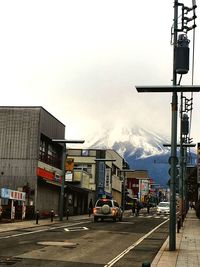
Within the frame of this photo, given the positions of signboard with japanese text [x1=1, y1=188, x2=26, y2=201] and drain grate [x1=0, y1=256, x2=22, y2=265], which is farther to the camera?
signboard with japanese text [x1=1, y1=188, x2=26, y2=201]

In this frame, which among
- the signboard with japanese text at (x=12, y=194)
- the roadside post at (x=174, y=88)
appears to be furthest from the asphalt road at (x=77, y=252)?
the signboard with japanese text at (x=12, y=194)

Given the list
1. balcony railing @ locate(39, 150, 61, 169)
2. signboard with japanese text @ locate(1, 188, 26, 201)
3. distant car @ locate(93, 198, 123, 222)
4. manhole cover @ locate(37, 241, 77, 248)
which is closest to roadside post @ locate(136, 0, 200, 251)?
manhole cover @ locate(37, 241, 77, 248)

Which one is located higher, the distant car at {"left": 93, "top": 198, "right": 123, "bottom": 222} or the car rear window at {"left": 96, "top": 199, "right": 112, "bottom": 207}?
the car rear window at {"left": 96, "top": 199, "right": 112, "bottom": 207}

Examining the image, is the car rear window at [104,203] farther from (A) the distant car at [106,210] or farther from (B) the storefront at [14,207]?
(B) the storefront at [14,207]

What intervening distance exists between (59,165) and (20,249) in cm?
3653

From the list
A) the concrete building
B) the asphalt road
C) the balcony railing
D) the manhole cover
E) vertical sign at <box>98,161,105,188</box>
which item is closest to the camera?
the asphalt road

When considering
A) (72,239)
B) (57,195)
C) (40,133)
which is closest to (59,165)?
(57,195)

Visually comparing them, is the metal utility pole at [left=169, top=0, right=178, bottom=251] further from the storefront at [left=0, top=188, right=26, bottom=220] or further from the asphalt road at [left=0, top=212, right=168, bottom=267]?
the storefront at [left=0, top=188, right=26, bottom=220]

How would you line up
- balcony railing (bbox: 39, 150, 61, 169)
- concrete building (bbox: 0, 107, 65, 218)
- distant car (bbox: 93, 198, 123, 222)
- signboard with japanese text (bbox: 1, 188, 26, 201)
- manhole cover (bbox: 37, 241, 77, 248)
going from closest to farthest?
manhole cover (bbox: 37, 241, 77, 248) → signboard with japanese text (bbox: 1, 188, 26, 201) → distant car (bbox: 93, 198, 123, 222) → concrete building (bbox: 0, 107, 65, 218) → balcony railing (bbox: 39, 150, 61, 169)

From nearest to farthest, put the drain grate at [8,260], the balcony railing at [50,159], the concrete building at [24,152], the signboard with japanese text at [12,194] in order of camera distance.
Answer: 1. the drain grate at [8,260]
2. the signboard with japanese text at [12,194]
3. the concrete building at [24,152]
4. the balcony railing at [50,159]

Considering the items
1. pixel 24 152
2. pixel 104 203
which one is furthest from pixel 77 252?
pixel 24 152

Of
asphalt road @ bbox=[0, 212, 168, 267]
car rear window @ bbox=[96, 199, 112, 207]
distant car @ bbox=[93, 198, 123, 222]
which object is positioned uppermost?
car rear window @ bbox=[96, 199, 112, 207]

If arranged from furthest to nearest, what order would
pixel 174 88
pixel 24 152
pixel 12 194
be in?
pixel 24 152
pixel 12 194
pixel 174 88

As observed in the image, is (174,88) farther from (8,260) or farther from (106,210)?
(106,210)
